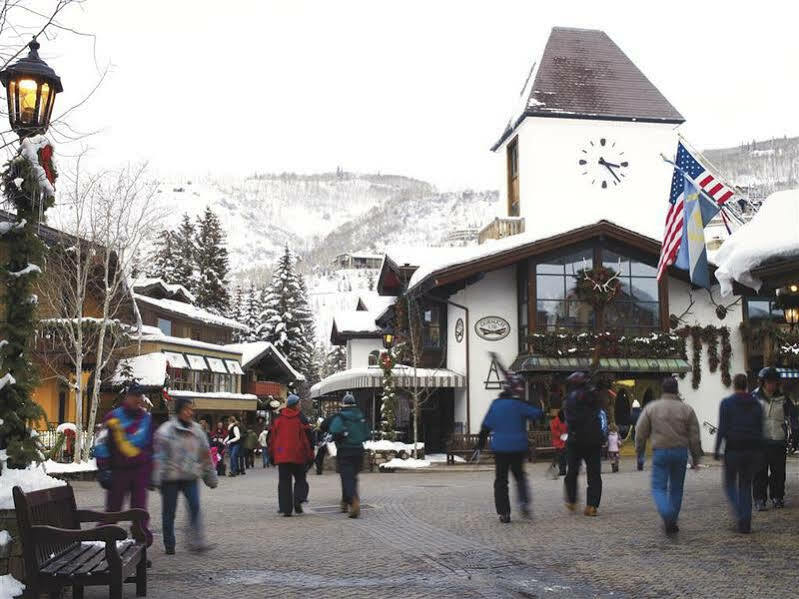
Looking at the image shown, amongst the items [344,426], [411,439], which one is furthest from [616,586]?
[411,439]

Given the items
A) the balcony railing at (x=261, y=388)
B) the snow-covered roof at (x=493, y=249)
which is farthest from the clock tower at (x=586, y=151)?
the balcony railing at (x=261, y=388)

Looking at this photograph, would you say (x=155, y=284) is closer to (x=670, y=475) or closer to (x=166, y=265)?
(x=166, y=265)

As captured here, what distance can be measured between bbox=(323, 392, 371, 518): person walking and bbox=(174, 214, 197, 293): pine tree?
198 feet

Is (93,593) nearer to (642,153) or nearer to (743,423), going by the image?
(743,423)

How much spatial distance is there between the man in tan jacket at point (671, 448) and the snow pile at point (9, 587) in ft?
22.1

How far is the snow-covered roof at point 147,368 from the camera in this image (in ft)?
135

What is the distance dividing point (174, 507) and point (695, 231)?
1187 cm

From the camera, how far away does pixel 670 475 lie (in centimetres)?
1062

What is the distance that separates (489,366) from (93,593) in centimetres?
2645

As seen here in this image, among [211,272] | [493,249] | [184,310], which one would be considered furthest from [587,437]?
[211,272]

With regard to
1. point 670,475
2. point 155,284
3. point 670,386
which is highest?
point 155,284

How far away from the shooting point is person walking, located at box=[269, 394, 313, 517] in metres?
14.0

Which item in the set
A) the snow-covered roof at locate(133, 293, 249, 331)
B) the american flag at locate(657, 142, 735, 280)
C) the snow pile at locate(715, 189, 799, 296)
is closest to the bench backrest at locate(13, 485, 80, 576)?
the snow pile at locate(715, 189, 799, 296)

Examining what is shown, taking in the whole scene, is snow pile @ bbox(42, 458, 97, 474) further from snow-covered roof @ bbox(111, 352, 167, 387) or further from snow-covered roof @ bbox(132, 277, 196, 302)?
snow-covered roof @ bbox(132, 277, 196, 302)
